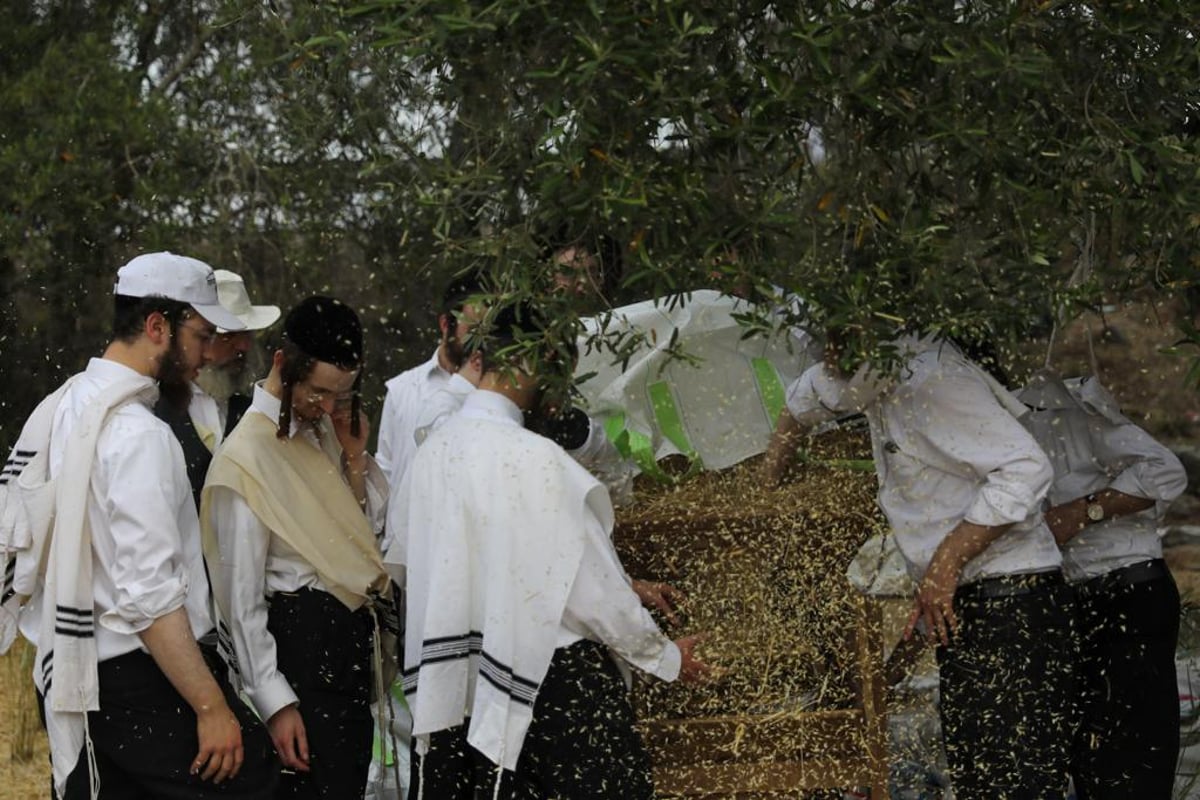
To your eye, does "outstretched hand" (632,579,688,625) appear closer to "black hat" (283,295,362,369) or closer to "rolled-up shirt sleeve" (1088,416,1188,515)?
"black hat" (283,295,362,369)

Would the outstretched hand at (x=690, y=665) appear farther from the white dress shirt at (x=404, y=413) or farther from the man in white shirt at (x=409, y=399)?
the white dress shirt at (x=404, y=413)

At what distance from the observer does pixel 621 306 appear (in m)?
5.92

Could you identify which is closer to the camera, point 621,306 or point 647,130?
point 647,130

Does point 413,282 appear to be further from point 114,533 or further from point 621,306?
point 114,533

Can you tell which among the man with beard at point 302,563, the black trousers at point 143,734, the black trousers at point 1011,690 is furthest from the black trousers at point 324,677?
the black trousers at point 1011,690

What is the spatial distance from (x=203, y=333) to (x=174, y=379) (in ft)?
0.62

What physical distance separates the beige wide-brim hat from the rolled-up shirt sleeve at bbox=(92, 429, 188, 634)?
2.67ft

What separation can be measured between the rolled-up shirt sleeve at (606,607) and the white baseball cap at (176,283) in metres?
1.14

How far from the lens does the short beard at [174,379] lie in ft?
15.0

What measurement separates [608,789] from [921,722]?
2.40m

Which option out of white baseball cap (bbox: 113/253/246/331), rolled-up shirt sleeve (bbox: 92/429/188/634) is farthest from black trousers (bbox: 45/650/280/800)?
white baseball cap (bbox: 113/253/246/331)

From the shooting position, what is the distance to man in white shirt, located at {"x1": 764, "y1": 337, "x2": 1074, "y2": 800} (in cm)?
457

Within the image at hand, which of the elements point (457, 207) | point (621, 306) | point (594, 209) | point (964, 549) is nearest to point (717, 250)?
point (594, 209)

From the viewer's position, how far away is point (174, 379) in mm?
4742
